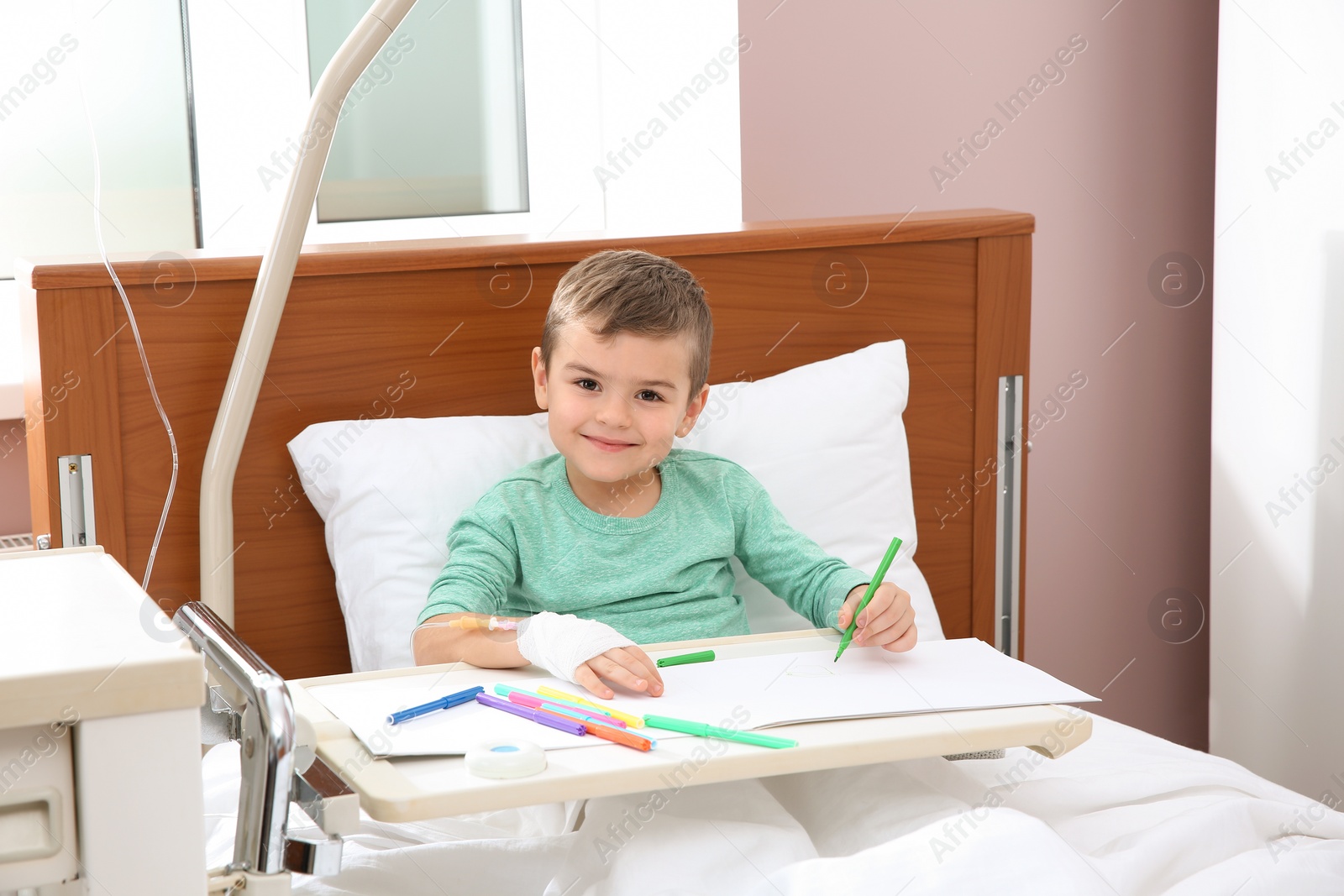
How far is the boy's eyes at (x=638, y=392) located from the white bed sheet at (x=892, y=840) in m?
0.42

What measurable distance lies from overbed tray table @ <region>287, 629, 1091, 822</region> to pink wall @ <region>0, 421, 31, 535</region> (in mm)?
953

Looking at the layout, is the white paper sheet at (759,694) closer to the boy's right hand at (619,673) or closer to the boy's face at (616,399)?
the boy's right hand at (619,673)

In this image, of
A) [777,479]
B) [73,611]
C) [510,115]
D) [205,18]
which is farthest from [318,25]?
[73,611]

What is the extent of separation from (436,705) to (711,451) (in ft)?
2.00

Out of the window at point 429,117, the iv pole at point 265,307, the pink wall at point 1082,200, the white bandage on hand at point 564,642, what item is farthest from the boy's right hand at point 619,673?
the window at point 429,117

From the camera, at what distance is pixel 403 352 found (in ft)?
4.79

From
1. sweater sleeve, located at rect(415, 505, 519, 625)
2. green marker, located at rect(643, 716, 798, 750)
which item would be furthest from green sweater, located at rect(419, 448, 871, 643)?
green marker, located at rect(643, 716, 798, 750)

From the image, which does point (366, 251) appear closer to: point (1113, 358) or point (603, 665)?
point (603, 665)

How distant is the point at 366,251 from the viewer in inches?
56.3

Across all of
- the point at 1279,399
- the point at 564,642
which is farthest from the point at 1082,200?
the point at 564,642

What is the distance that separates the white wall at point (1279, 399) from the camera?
168 cm

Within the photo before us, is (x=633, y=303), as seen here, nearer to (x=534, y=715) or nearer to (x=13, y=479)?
(x=534, y=715)

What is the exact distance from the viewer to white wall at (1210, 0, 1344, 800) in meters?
1.68

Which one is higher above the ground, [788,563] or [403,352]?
[403,352]
